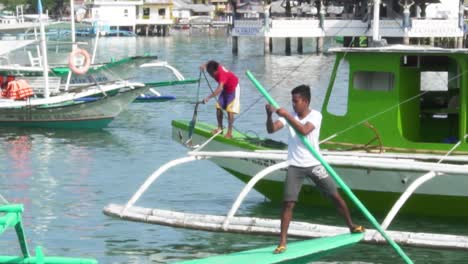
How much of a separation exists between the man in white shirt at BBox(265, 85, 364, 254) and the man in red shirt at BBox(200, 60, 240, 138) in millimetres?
6004

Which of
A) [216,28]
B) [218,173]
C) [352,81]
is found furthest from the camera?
[216,28]

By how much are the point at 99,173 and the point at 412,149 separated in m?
8.36

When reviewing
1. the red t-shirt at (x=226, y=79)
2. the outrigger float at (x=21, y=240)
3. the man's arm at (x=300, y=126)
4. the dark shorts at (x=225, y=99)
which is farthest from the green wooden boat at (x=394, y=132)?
the outrigger float at (x=21, y=240)

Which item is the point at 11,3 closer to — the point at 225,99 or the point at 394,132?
the point at 225,99

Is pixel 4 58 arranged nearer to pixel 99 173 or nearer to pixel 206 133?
pixel 99 173

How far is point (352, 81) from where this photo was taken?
17.8m

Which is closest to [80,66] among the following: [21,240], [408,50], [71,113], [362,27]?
[71,113]

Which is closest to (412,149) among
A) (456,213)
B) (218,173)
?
(456,213)

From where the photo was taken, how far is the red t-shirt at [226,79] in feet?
63.5

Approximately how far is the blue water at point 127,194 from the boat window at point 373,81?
1897mm

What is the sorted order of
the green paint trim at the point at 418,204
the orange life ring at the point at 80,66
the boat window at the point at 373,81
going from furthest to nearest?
1. the orange life ring at the point at 80,66
2. the boat window at the point at 373,81
3. the green paint trim at the point at 418,204

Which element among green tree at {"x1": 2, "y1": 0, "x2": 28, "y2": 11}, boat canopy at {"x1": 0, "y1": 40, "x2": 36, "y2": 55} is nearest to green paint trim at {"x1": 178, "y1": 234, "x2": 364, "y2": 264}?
boat canopy at {"x1": 0, "y1": 40, "x2": 36, "y2": 55}

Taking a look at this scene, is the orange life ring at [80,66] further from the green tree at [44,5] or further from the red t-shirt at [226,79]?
the green tree at [44,5]

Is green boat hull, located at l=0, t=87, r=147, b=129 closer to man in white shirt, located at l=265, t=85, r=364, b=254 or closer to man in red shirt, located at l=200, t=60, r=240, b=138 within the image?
man in red shirt, located at l=200, t=60, r=240, b=138
